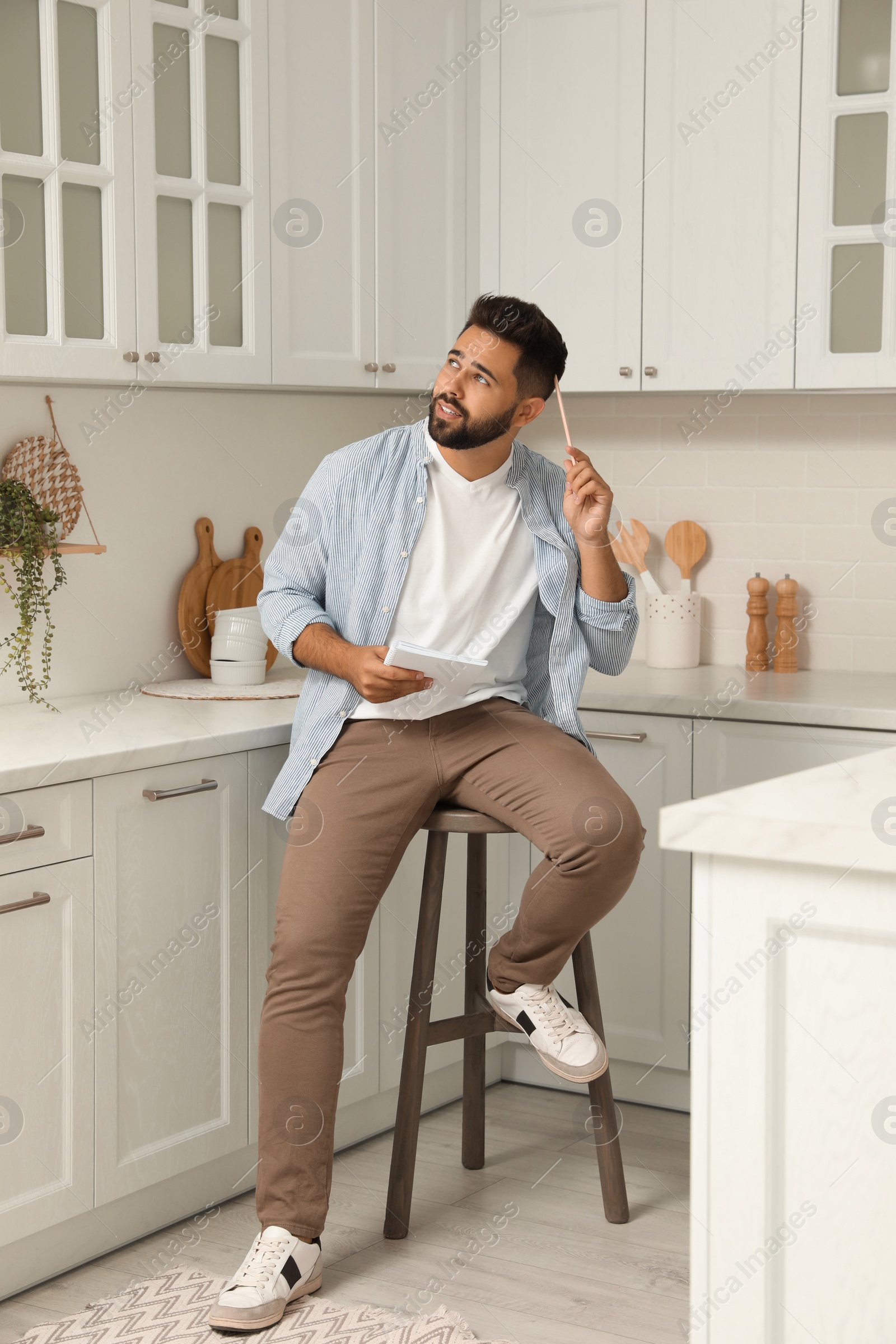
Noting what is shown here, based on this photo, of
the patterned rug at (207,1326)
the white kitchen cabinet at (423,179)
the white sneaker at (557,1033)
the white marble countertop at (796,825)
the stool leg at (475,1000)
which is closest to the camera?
the white marble countertop at (796,825)

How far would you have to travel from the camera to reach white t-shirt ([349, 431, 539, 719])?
2.45 metres

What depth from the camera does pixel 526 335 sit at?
2.44 metres

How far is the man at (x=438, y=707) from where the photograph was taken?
7.37ft

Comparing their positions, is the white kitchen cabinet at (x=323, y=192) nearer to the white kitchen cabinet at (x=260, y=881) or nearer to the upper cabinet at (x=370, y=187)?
the upper cabinet at (x=370, y=187)

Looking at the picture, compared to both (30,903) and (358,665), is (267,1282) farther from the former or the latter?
(358,665)

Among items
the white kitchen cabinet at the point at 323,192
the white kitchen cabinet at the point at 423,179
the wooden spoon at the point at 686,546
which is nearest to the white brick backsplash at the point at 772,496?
the wooden spoon at the point at 686,546

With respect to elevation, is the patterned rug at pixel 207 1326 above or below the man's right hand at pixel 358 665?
below

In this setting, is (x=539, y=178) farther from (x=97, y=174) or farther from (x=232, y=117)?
(x=97, y=174)

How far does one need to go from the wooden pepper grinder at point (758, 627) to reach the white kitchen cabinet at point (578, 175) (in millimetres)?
560

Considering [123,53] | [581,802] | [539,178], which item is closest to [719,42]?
[539,178]

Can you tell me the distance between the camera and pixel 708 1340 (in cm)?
143

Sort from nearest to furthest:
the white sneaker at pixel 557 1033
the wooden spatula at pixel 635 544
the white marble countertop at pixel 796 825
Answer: the white marble countertop at pixel 796 825 < the white sneaker at pixel 557 1033 < the wooden spatula at pixel 635 544

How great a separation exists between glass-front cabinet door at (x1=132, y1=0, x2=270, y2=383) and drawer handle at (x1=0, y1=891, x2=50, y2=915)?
97 cm

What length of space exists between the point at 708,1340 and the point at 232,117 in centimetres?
230
